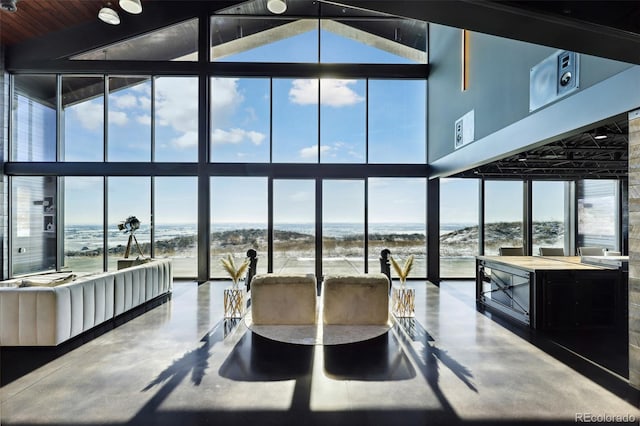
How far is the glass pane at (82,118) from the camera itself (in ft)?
25.5

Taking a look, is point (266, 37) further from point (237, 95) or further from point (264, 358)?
point (264, 358)

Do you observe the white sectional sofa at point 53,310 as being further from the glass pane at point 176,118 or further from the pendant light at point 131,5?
the pendant light at point 131,5

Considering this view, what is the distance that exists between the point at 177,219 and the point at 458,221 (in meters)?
7.15

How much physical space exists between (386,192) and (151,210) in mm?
5893

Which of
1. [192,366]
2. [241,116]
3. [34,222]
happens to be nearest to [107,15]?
[241,116]

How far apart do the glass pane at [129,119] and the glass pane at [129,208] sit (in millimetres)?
616

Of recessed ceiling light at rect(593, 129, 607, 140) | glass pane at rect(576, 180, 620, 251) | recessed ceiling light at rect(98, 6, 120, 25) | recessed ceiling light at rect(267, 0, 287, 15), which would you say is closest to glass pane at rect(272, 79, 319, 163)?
recessed ceiling light at rect(267, 0, 287, 15)

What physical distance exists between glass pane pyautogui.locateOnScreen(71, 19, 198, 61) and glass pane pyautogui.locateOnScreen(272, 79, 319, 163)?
249 centimetres

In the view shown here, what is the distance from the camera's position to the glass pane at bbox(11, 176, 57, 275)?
298 inches

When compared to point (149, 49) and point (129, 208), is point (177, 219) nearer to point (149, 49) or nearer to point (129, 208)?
point (129, 208)

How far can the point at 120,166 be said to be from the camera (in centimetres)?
766

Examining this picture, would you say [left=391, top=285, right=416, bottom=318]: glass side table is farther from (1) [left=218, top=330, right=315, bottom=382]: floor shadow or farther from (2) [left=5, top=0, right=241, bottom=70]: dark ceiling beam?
(2) [left=5, top=0, right=241, bottom=70]: dark ceiling beam

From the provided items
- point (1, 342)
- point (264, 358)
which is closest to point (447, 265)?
point (264, 358)

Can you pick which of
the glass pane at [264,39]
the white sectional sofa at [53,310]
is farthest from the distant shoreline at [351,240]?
the glass pane at [264,39]
